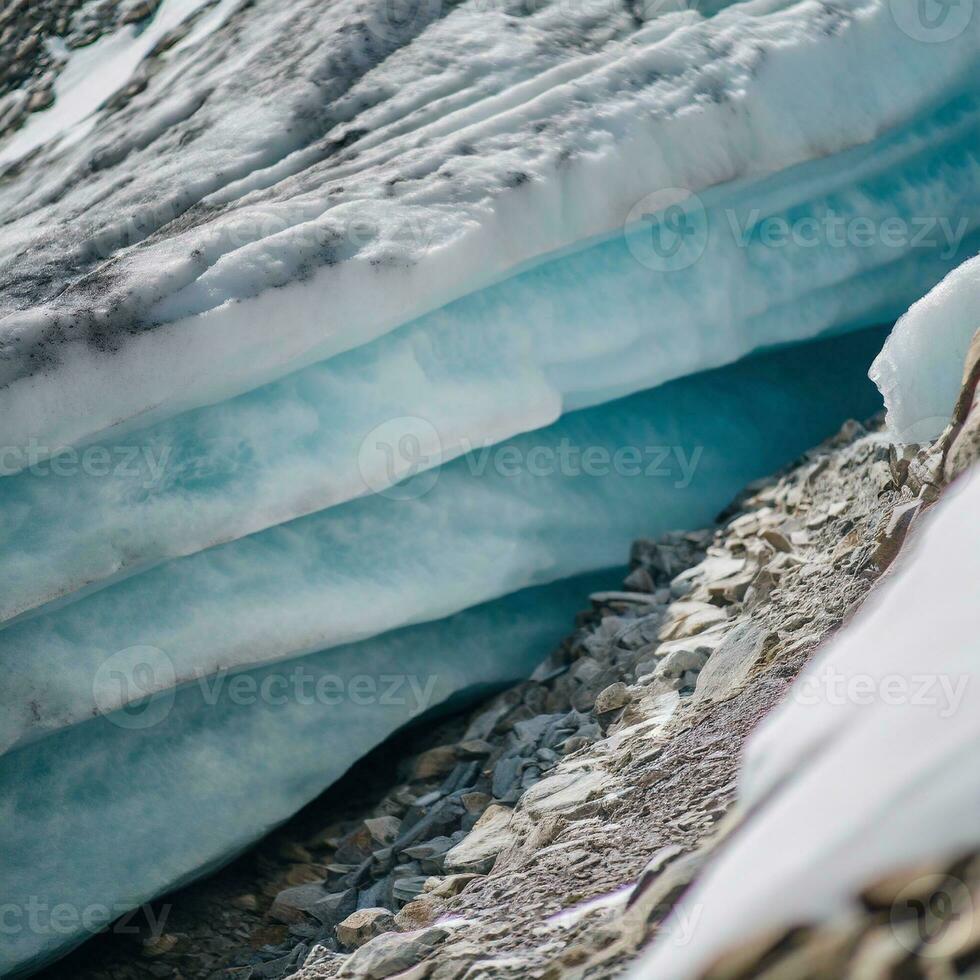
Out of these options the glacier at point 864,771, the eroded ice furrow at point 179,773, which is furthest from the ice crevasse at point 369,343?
the glacier at point 864,771

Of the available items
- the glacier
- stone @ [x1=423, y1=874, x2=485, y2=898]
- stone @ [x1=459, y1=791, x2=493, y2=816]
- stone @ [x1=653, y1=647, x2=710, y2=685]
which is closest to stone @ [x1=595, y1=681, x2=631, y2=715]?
stone @ [x1=653, y1=647, x2=710, y2=685]

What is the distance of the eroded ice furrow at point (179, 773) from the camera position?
1.62 m

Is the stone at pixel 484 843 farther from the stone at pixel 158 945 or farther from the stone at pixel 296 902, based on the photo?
the stone at pixel 158 945

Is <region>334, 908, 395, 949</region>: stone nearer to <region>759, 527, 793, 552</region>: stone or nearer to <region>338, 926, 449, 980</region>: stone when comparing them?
<region>338, 926, 449, 980</region>: stone

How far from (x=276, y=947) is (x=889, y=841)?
1068 millimetres

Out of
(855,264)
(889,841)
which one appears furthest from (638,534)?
(889,841)

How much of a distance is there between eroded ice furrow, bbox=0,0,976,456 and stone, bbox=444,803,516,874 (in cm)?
69

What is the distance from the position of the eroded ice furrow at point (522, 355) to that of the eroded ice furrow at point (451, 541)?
108mm

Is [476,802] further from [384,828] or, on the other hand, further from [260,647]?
[260,647]

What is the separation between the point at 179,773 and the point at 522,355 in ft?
2.77

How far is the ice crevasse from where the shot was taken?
5.10ft

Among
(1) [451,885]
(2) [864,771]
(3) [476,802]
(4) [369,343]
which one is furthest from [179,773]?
(2) [864,771]

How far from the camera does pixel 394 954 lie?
104cm

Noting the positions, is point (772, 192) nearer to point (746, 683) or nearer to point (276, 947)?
point (746, 683)
